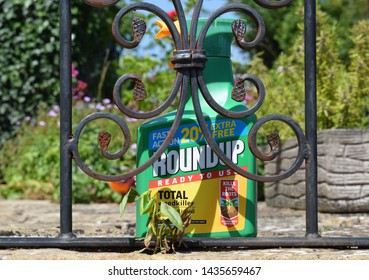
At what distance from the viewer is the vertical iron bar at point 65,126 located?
1.91m

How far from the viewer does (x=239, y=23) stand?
1.91 m

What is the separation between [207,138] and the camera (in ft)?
6.06

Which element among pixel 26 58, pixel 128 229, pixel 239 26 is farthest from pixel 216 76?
pixel 26 58

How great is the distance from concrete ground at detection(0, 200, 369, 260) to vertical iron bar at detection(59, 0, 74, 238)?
0.32ft

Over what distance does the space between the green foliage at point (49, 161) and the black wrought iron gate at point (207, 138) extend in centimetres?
318

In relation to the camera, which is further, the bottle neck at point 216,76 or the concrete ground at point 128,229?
the bottle neck at point 216,76

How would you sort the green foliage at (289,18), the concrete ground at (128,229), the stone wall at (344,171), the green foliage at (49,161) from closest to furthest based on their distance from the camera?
the concrete ground at (128,229) → the stone wall at (344,171) → the green foliage at (49,161) → the green foliage at (289,18)

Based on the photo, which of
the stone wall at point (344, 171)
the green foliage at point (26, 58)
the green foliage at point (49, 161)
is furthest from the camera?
the green foliage at point (26, 58)

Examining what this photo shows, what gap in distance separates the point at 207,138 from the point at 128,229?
109cm

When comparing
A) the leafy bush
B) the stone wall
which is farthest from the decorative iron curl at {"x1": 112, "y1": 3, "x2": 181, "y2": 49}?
the leafy bush

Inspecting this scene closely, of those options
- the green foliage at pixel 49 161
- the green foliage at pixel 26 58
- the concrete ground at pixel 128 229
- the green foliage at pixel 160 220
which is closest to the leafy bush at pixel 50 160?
the green foliage at pixel 49 161

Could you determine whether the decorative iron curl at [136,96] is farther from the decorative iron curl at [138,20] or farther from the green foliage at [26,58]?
the green foliage at [26,58]

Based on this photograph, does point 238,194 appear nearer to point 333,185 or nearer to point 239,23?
point 239,23

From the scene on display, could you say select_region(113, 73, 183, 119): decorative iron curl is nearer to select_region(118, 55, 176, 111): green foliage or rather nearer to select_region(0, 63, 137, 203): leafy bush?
select_region(0, 63, 137, 203): leafy bush
